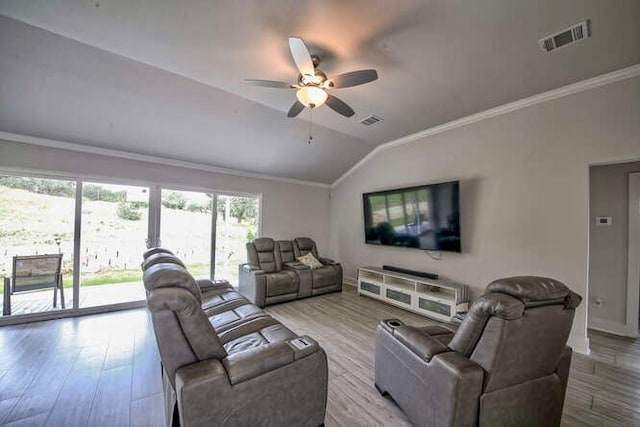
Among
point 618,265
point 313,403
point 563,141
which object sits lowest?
point 313,403

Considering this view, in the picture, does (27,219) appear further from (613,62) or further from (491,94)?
(613,62)

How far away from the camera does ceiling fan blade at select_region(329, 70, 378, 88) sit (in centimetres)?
196

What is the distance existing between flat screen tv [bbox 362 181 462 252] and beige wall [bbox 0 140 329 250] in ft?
5.31

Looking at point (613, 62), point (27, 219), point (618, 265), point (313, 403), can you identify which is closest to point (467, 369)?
point (313, 403)

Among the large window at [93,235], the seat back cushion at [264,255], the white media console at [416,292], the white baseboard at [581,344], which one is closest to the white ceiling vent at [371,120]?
the white media console at [416,292]

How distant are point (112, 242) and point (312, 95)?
13.3ft

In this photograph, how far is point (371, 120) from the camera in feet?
12.4

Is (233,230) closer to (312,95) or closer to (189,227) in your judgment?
(189,227)

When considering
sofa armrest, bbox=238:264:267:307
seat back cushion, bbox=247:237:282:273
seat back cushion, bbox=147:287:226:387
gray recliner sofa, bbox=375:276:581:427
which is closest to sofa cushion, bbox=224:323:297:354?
seat back cushion, bbox=147:287:226:387

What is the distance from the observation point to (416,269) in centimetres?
423

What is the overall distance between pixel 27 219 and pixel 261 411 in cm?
429

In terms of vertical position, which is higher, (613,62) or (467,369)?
(613,62)

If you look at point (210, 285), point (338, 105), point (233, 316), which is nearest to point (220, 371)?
point (233, 316)

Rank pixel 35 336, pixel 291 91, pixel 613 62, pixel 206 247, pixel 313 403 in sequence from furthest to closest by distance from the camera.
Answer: pixel 206 247 < pixel 291 91 < pixel 35 336 < pixel 613 62 < pixel 313 403
